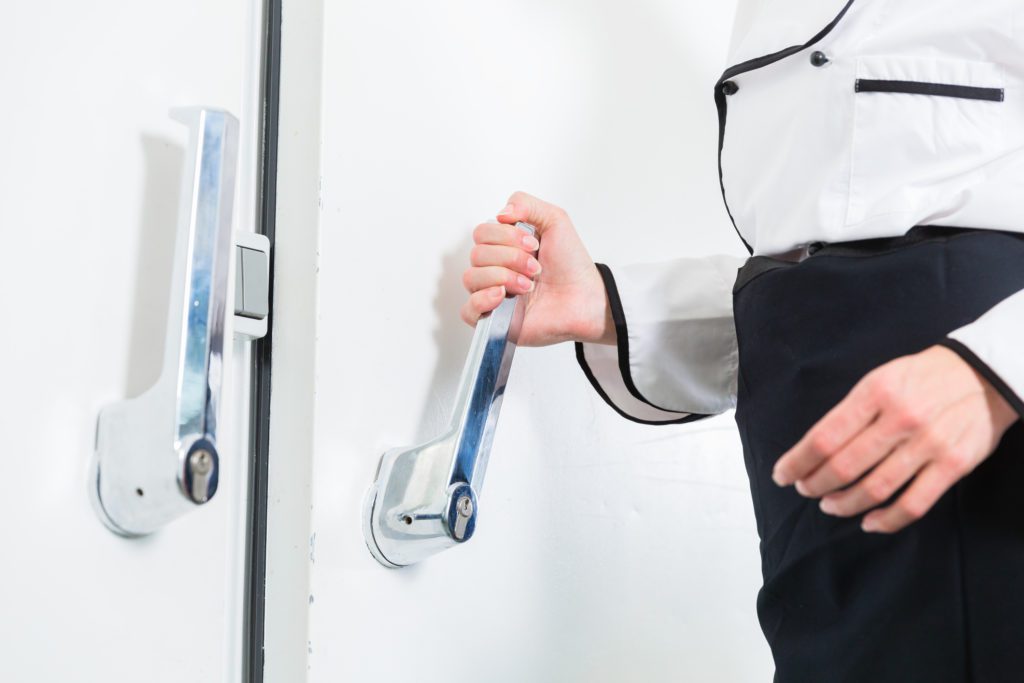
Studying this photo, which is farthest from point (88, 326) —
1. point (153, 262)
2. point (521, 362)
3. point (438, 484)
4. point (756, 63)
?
point (756, 63)

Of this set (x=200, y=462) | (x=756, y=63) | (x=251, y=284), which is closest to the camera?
(x=200, y=462)

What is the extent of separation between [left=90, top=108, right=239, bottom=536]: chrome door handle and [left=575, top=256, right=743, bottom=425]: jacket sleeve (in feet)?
1.01

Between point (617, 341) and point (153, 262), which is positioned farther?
point (617, 341)

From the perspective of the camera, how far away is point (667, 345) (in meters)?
0.63

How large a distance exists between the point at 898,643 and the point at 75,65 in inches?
18.2

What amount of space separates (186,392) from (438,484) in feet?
0.50

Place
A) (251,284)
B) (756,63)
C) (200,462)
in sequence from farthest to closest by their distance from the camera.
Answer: (756,63) → (251,284) → (200,462)

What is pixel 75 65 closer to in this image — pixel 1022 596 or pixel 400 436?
pixel 400 436

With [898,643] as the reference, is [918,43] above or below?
above

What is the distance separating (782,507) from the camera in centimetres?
51

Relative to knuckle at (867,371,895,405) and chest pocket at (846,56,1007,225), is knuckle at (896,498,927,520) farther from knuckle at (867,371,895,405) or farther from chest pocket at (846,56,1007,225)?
chest pocket at (846,56,1007,225)

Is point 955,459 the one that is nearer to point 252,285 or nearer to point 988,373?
point 988,373

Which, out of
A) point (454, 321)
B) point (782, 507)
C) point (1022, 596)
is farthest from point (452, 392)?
point (1022, 596)

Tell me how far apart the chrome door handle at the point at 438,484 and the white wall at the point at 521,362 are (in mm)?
11
